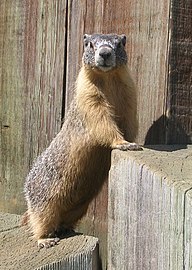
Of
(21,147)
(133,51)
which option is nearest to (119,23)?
(133,51)

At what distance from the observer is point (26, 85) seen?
415cm

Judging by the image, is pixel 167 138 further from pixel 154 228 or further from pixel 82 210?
pixel 154 228

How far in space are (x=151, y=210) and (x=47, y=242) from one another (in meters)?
1.23

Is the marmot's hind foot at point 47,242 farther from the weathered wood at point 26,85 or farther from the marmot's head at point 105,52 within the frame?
the marmot's head at point 105,52

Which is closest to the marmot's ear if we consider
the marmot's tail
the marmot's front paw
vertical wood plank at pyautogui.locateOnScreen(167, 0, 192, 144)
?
vertical wood plank at pyautogui.locateOnScreen(167, 0, 192, 144)

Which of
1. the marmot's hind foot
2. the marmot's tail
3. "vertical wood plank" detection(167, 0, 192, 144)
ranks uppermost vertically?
"vertical wood plank" detection(167, 0, 192, 144)

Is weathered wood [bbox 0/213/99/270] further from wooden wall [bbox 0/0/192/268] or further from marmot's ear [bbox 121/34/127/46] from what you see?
marmot's ear [bbox 121/34/127/46]

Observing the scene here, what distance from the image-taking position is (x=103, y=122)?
3.44m

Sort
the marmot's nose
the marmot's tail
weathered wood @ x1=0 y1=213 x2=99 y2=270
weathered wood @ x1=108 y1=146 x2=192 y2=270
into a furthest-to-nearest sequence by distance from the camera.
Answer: the marmot's tail < the marmot's nose < weathered wood @ x1=0 y1=213 x2=99 y2=270 < weathered wood @ x1=108 y1=146 x2=192 y2=270

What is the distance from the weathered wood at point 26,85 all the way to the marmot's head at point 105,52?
56cm

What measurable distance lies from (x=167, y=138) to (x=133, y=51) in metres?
0.55

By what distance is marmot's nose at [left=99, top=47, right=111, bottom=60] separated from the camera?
333cm

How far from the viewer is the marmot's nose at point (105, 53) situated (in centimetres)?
333

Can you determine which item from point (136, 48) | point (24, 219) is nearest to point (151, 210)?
point (136, 48)
